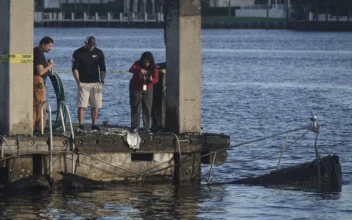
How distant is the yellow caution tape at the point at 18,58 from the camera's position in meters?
→ 19.5

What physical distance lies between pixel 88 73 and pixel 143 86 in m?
1.05

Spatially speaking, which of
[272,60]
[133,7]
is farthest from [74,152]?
[133,7]

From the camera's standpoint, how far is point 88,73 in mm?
20953

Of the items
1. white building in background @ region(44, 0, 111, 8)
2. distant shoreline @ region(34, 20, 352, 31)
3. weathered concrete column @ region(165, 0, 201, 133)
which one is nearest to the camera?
weathered concrete column @ region(165, 0, 201, 133)

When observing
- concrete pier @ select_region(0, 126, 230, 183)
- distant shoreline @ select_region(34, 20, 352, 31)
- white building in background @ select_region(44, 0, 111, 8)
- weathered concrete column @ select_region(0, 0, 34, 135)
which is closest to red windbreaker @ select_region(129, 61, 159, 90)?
concrete pier @ select_region(0, 126, 230, 183)

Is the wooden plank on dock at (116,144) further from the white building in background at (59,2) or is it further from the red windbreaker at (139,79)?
the white building in background at (59,2)

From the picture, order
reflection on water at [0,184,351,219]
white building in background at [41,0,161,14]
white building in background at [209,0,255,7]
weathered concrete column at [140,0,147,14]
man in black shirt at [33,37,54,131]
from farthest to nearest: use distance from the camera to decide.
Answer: white building in background at [209,0,255,7] < white building in background at [41,0,161,14] < weathered concrete column at [140,0,147,14] < man in black shirt at [33,37,54,131] < reflection on water at [0,184,351,219]

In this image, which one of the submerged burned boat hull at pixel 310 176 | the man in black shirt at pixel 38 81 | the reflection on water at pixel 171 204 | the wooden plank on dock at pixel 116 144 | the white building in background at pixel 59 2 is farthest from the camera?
the white building in background at pixel 59 2

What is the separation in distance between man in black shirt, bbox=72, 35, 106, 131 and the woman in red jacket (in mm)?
642

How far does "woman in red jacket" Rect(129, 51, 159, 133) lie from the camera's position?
2119cm

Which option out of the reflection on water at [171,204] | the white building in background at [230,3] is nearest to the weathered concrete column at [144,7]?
the white building in background at [230,3]

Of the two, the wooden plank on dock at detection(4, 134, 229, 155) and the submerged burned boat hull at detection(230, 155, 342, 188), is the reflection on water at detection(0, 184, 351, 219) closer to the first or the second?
the submerged burned boat hull at detection(230, 155, 342, 188)

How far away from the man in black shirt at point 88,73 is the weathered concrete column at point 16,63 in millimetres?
1417

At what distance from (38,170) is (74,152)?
0.68 meters
